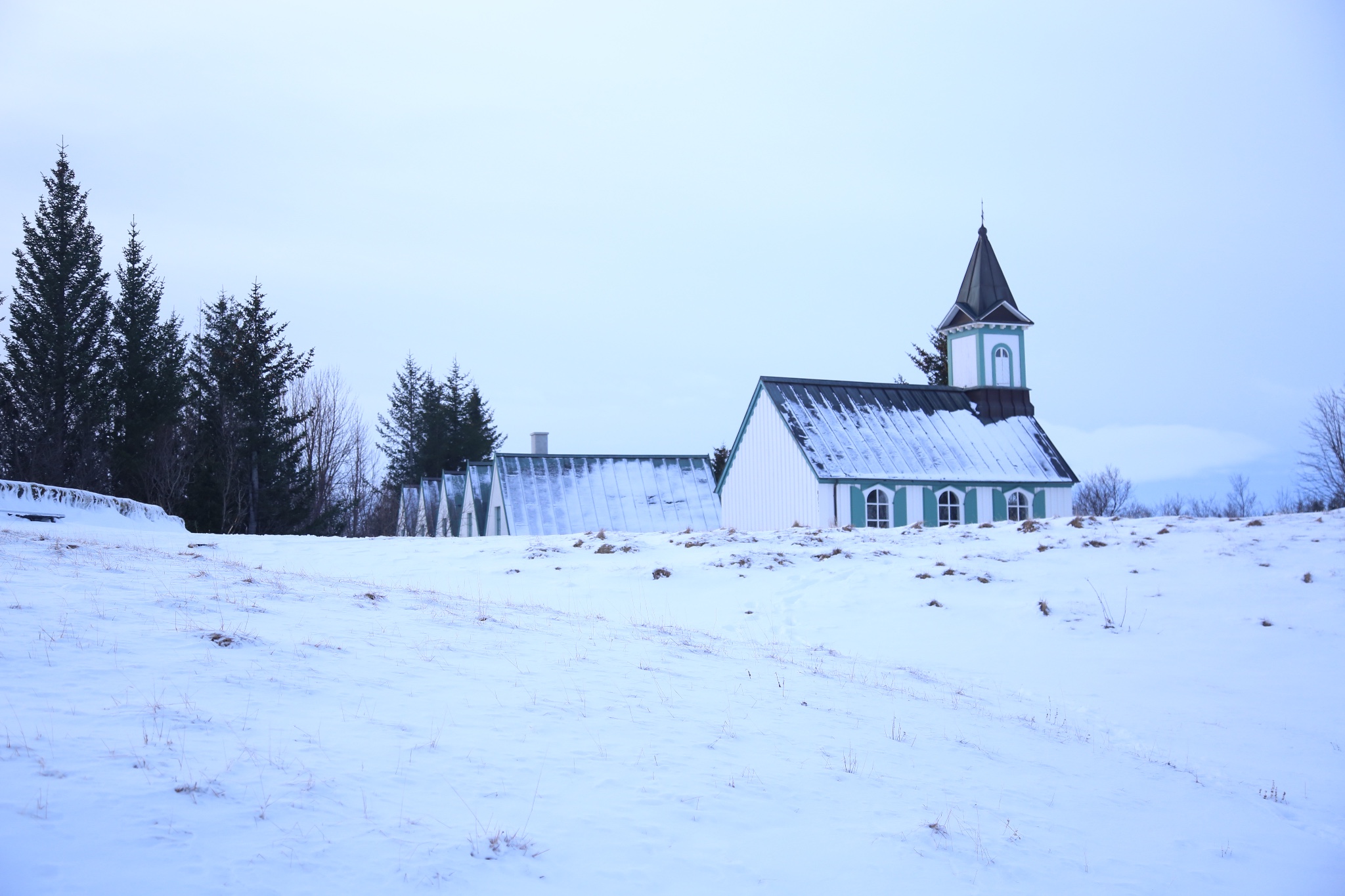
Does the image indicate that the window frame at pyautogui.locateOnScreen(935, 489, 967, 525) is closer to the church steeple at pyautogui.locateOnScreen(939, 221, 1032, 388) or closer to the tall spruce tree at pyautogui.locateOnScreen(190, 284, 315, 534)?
the church steeple at pyautogui.locateOnScreen(939, 221, 1032, 388)

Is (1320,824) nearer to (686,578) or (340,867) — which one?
(340,867)

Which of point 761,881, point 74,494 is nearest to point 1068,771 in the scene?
point 761,881

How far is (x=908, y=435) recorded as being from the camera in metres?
31.8

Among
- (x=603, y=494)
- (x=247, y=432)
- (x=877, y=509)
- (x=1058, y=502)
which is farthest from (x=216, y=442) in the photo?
(x=1058, y=502)

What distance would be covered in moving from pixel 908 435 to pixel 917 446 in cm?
52

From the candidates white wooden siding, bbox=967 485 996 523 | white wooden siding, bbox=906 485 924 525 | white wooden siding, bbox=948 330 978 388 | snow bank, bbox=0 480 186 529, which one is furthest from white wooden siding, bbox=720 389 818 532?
snow bank, bbox=0 480 186 529

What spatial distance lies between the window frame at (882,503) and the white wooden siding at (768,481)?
0.75 meters

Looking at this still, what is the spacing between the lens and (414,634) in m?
9.48

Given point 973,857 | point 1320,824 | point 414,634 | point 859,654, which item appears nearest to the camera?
point 973,857

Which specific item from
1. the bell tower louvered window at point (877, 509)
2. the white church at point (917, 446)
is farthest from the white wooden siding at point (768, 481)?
the bell tower louvered window at point (877, 509)

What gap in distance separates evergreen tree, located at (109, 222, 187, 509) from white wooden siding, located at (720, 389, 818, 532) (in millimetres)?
19841

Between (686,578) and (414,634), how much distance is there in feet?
24.1

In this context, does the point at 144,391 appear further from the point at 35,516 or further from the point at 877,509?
the point at 877,509

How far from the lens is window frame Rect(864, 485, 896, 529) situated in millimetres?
29312
